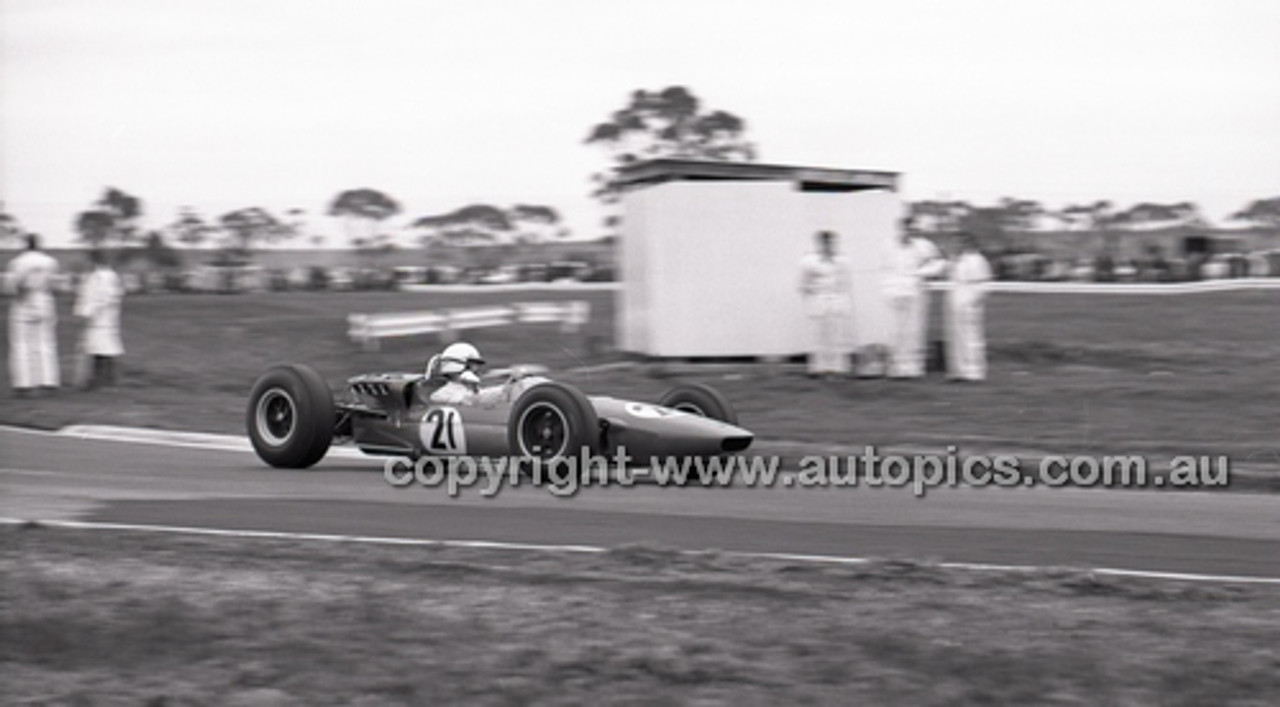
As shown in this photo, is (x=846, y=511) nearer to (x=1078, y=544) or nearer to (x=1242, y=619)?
(x=1078, y=544)

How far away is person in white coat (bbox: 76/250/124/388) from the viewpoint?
18.7m

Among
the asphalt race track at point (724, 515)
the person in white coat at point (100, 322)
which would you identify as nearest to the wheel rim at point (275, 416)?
the asphalt race track at point (724, 515)

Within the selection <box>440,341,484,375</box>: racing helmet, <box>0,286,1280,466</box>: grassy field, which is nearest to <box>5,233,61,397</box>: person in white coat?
<box>0,286,1280,466</box>: grassy field

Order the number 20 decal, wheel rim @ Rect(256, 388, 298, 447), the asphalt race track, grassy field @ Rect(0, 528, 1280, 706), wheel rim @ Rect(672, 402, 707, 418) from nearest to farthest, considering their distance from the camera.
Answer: grassy field @ Rect(0, 528, 1280, 706), the asphalt race track, the number 20 decal, wheel rim @ Rect(672, 402, 707, 418), wheel rim @ Rect(256, 388, 298, 447)

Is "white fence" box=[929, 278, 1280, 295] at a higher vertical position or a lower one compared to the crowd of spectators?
lower

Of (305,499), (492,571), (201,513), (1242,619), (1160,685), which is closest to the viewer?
(1160,685)

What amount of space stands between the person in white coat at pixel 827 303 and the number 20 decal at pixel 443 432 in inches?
267

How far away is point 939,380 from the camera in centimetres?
1792

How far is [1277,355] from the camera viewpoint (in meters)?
20.6

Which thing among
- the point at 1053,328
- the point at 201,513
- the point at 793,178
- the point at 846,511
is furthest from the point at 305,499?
the point at 1053,328

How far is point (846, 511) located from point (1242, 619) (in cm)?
350

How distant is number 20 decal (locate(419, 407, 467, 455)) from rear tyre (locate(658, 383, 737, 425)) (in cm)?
135

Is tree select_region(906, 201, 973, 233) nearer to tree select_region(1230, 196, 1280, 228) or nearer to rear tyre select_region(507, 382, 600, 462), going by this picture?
tree select_region(1230, 196, 1280, 228)

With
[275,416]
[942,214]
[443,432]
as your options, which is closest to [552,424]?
[443,432]
